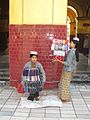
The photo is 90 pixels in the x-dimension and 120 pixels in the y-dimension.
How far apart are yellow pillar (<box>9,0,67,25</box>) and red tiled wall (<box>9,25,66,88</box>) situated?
0.17 m

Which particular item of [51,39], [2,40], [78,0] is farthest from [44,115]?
[78,0]

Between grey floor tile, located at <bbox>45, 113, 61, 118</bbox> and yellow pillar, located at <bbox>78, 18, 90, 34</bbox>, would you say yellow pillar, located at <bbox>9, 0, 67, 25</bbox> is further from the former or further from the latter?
yellow pillar, located at <bbox>78, 18, 90, 34</bbox>

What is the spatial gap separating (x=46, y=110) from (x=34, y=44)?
2684mm

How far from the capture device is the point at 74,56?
8.86 m

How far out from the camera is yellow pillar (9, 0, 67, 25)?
1015cm

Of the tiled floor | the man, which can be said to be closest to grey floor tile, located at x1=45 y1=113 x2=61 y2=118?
the tiled floor

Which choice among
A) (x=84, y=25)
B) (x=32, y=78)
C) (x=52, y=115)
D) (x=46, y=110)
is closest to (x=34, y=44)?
(x=32, y=78)

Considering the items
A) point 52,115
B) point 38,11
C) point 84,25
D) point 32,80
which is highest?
point 38,11

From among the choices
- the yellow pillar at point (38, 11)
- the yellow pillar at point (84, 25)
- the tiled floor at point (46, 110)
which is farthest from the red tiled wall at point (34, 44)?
the yellow pillar at point (84, 25)

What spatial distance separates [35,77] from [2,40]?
1307 centimetres

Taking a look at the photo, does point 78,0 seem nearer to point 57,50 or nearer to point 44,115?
point 57,50

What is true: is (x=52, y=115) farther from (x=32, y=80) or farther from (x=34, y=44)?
(x=34, y=44)

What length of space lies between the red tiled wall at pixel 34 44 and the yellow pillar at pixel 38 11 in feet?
0.55

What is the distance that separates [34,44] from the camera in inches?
403
